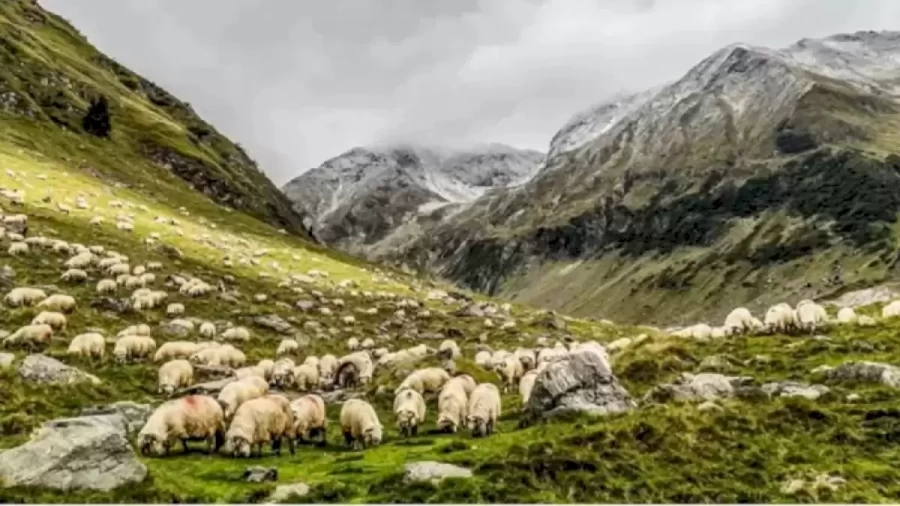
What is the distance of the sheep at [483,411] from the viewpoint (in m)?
25.9

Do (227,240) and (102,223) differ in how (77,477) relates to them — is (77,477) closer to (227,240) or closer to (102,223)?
(102,223)

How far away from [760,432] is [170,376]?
21.3 m

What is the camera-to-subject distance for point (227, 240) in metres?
94.1

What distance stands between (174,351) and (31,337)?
19.2ft

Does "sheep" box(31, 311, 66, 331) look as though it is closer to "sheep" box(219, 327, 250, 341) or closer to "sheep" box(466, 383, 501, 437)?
"sheep" box(219, 327, 250, 341)

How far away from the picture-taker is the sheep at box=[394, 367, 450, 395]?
3253 cm

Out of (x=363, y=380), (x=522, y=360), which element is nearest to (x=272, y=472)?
(x=363, y=380)

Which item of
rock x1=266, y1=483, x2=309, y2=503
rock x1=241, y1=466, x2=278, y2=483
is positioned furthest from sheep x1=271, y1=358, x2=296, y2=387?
rock x1=266, y1=483, x2=309, y2=503

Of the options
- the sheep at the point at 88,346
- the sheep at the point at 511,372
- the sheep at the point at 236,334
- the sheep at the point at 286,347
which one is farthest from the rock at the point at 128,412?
the sheep at the point at 236,334

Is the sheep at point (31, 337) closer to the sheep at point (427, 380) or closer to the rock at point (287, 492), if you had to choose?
the sheep at point (427, 380)

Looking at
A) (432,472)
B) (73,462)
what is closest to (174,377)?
(73,462)

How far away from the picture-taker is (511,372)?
126 feet

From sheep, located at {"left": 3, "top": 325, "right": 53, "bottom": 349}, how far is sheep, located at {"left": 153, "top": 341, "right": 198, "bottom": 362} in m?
4.63

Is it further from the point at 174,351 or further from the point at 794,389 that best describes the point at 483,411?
the point at 174,351
